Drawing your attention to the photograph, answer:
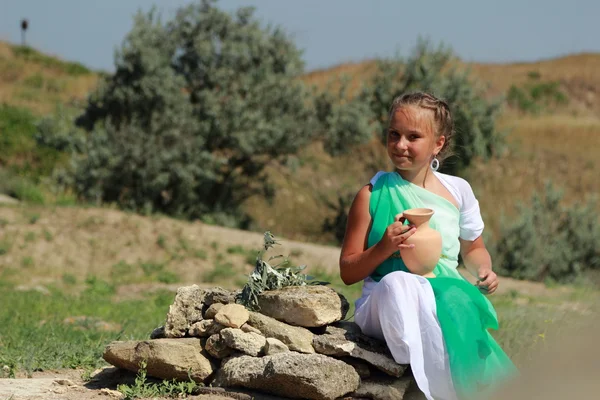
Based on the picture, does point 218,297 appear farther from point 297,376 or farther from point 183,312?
point 297,376

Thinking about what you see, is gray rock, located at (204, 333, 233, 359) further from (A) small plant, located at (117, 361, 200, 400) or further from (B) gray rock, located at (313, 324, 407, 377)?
(B) gray rock, located at (313, 324, 407, 377)

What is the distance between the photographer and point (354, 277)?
414 centimetres

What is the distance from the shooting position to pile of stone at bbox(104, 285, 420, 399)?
3959mm

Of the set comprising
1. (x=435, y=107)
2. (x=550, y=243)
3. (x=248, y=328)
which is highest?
(x=435, y=107)

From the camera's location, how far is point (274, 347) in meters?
4.16

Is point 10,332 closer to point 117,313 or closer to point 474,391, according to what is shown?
point 117,313

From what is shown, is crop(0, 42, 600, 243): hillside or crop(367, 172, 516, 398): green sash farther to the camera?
crop(0, 42, 600, 243): hillside

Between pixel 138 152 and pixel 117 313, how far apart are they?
7683 mm

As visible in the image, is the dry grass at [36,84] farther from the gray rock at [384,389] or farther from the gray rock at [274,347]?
the gray rock at [384,389]

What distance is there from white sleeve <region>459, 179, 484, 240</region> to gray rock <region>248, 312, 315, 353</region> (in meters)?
0.94

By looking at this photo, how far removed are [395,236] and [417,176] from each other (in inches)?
20.1

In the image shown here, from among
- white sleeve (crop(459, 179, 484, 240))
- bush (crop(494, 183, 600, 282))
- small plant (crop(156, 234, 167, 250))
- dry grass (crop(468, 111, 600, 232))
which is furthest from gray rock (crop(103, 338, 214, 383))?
dry grass (crop(468, 111, 600, 232))

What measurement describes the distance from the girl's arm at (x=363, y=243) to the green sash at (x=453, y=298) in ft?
0.13

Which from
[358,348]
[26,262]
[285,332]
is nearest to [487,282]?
[358,348]
